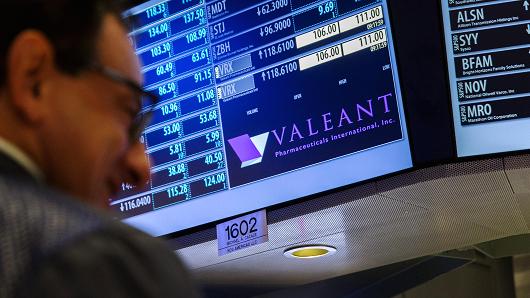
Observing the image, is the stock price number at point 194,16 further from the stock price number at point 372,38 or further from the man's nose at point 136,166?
the man's nose at point 136,166

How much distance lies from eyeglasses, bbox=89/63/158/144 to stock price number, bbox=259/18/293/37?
6.79ft

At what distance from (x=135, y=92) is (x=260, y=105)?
220cm

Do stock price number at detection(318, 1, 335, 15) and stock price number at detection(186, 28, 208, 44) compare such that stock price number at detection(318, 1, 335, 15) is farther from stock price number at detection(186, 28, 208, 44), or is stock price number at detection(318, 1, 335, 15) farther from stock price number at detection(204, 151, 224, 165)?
stock price number at detection(204, 151, 224, 165)

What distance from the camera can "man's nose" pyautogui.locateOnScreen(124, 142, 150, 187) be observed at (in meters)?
0.97

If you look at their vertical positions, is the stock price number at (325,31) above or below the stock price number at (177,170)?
above

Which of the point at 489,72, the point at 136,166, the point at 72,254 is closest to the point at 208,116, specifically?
the point at 489,72

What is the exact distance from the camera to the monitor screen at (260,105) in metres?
2.94

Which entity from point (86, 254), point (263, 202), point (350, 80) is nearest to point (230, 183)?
point (263, 202)

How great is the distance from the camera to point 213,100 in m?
3.26

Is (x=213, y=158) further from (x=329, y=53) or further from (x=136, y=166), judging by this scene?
(x=136, y=166)

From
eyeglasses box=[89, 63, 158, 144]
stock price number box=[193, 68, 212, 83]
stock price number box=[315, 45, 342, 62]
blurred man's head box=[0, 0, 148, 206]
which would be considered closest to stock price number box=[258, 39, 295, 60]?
stock price number box=[315, 45, 342, 62]

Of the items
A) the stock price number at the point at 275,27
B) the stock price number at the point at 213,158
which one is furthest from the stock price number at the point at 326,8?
the stock price number at the point at 213,158

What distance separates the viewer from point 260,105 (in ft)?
10.3

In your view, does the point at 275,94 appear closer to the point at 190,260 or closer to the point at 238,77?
the point at 238,77
